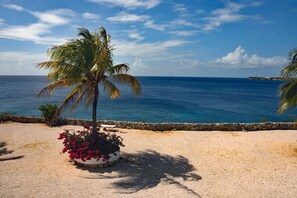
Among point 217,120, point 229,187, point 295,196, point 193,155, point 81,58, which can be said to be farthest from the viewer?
point 217,120

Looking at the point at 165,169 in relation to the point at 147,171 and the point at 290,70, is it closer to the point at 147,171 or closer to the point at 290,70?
the point at 147,171

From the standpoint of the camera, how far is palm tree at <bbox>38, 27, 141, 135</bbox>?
12008mm

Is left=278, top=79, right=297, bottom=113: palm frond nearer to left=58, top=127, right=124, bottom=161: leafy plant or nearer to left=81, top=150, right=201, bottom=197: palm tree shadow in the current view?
left=81, top=150, right=201, bottom=197: palm tree shadow

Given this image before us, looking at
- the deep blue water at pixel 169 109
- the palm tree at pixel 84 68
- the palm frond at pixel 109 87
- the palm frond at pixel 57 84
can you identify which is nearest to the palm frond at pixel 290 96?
the palm tree at pixel 84 68

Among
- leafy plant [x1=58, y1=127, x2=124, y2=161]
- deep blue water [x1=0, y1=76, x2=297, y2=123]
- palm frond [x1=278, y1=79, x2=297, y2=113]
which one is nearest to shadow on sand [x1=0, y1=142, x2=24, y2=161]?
leafy plant [x1=58, y1=127, x2=124, y2=161]

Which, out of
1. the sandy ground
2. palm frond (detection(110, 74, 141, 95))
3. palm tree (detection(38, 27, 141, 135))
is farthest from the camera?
palm frond (detection(110, 74, 141, 95))

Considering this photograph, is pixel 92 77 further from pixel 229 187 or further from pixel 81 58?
pixel 229 187

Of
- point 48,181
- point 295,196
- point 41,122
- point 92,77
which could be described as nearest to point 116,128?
point 41,122

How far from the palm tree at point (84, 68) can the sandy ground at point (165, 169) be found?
2.76m

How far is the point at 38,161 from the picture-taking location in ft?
42.9

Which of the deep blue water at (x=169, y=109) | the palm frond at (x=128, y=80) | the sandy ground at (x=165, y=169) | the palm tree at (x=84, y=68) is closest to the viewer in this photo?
the sandy ground at (x=165, y=169)

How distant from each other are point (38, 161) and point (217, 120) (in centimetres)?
3050

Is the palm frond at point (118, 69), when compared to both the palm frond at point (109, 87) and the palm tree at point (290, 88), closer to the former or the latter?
the palm frond at point (109, 87)

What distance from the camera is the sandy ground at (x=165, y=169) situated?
10055 mm
